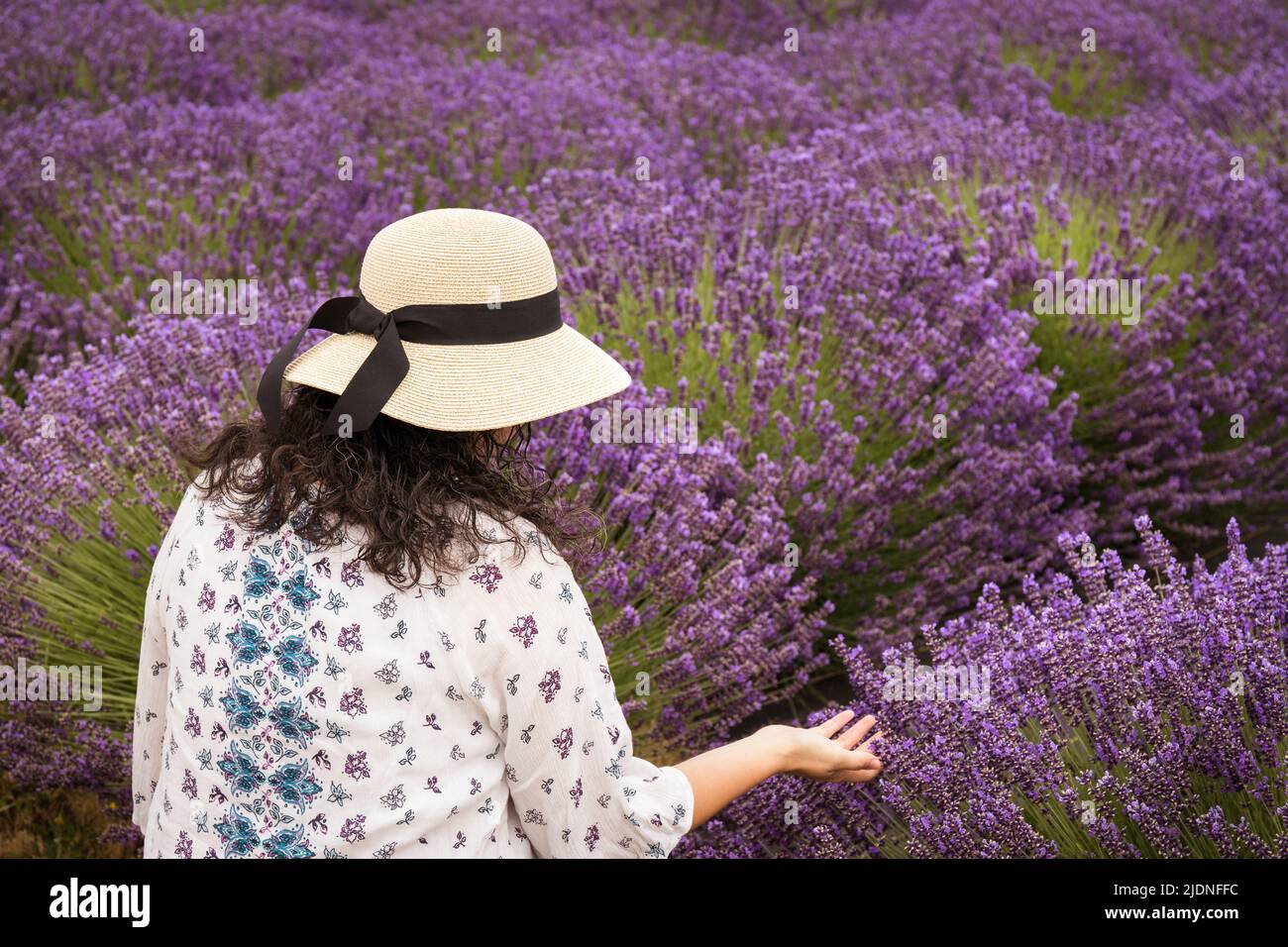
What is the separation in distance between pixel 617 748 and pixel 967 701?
0.66 m

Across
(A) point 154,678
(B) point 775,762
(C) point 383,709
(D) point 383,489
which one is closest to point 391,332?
(D) point 383,489

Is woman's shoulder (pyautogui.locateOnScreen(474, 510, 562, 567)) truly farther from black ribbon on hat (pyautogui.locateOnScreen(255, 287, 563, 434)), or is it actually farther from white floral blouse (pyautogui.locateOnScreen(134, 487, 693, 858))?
black ribbon on hat (pyautogui.locateOnScreen(255, 287, 563, 434))

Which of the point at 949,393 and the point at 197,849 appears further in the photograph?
the point at 949,393

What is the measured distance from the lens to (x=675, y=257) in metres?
3.16

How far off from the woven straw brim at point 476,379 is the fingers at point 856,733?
2.03 feet

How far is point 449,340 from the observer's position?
5.04ft

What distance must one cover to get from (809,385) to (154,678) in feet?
4.96

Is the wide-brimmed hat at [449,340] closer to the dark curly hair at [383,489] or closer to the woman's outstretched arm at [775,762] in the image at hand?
the dark curly hair at [383,489]

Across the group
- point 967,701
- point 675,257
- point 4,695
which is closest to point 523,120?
point 675,257

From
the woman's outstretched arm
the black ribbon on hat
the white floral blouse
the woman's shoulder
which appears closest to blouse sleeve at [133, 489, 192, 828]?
the white floral blouse

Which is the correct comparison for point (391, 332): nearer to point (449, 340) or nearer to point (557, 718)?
point (449, 340)

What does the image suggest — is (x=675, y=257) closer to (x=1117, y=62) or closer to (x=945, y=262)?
Answer: (x=945, y=262)

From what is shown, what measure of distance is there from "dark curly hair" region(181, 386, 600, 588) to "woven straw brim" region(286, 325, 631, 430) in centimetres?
5

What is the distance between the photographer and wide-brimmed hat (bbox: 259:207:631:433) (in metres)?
1.48
